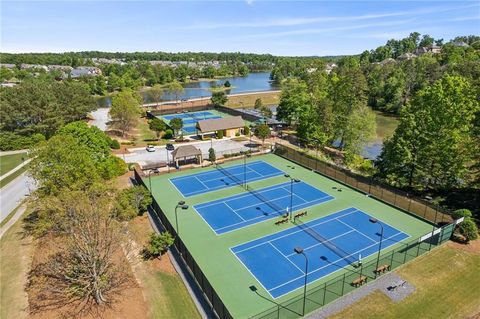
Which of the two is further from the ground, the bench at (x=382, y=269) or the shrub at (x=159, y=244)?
the shrub at (x=159, y=244)

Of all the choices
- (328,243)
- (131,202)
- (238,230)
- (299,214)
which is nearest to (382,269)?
(328,243)

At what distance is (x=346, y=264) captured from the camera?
21.4 meters

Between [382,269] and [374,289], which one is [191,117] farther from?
[374,289]

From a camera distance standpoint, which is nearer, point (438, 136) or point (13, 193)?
point (438, 136)

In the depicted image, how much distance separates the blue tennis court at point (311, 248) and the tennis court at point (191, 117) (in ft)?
129

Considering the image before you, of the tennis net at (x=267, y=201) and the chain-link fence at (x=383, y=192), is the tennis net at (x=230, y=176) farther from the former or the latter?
the chain-link fence at (x=383, y=192)

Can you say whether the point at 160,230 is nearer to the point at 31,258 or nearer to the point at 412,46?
the point at 31,258

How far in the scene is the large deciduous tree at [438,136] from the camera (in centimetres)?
2888

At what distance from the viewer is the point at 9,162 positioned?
42.9 meters

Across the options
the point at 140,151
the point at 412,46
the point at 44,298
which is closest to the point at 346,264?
the point at 44,298

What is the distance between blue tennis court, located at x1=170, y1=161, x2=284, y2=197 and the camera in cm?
3425

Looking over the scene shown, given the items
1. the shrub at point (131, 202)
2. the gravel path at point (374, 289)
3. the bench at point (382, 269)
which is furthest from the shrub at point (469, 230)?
the shrub at point (131, 202)

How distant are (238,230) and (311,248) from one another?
6211mm

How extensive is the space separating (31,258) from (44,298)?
5410 mm
